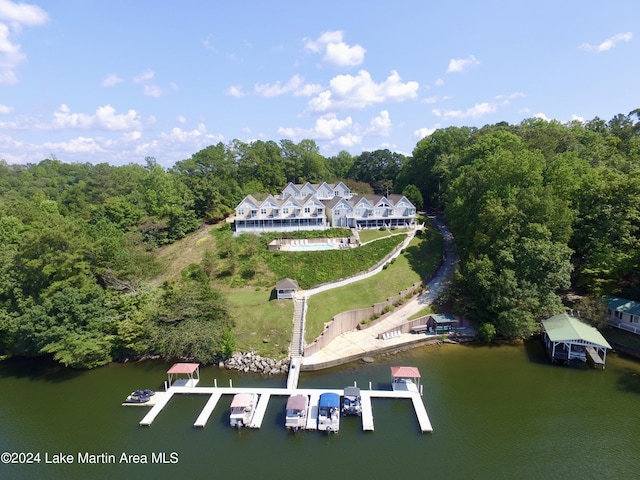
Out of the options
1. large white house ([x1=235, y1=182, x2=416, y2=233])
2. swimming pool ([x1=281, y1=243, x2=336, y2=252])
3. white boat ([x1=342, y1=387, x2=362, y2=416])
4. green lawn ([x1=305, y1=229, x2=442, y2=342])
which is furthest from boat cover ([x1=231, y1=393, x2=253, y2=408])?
large white house ([x1=235, y1=182, x2=416, y2=233])

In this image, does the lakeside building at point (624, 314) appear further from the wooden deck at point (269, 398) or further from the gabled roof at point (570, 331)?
the wooden deck at point (269, 398)

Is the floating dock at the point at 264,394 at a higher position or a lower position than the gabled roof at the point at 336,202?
lower

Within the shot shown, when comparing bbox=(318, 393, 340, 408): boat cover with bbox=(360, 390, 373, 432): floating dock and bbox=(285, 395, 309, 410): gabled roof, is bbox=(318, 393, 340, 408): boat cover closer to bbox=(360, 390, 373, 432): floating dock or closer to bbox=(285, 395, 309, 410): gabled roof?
bbox=(285, 395, 309, 410): gabled roof

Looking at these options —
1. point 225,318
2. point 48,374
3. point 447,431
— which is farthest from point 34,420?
point 447,431

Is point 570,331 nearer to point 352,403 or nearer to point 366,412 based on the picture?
point 366,412

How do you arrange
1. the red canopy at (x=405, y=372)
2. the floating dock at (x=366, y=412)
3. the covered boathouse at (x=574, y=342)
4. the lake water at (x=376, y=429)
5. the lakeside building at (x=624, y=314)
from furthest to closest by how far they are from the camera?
the lakeside building at (x=624, y=314) < the covered boathouse at (x=574, y=342) < the red canopy at (x=405, y=372) < the floating dock at (x=366, y=412) < the lake water at (x=376, y=429)

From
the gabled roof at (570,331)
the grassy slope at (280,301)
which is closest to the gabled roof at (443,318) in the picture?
the grassy slope at (280,301)

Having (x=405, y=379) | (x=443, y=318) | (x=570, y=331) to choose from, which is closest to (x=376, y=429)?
(x=405, y=379)
